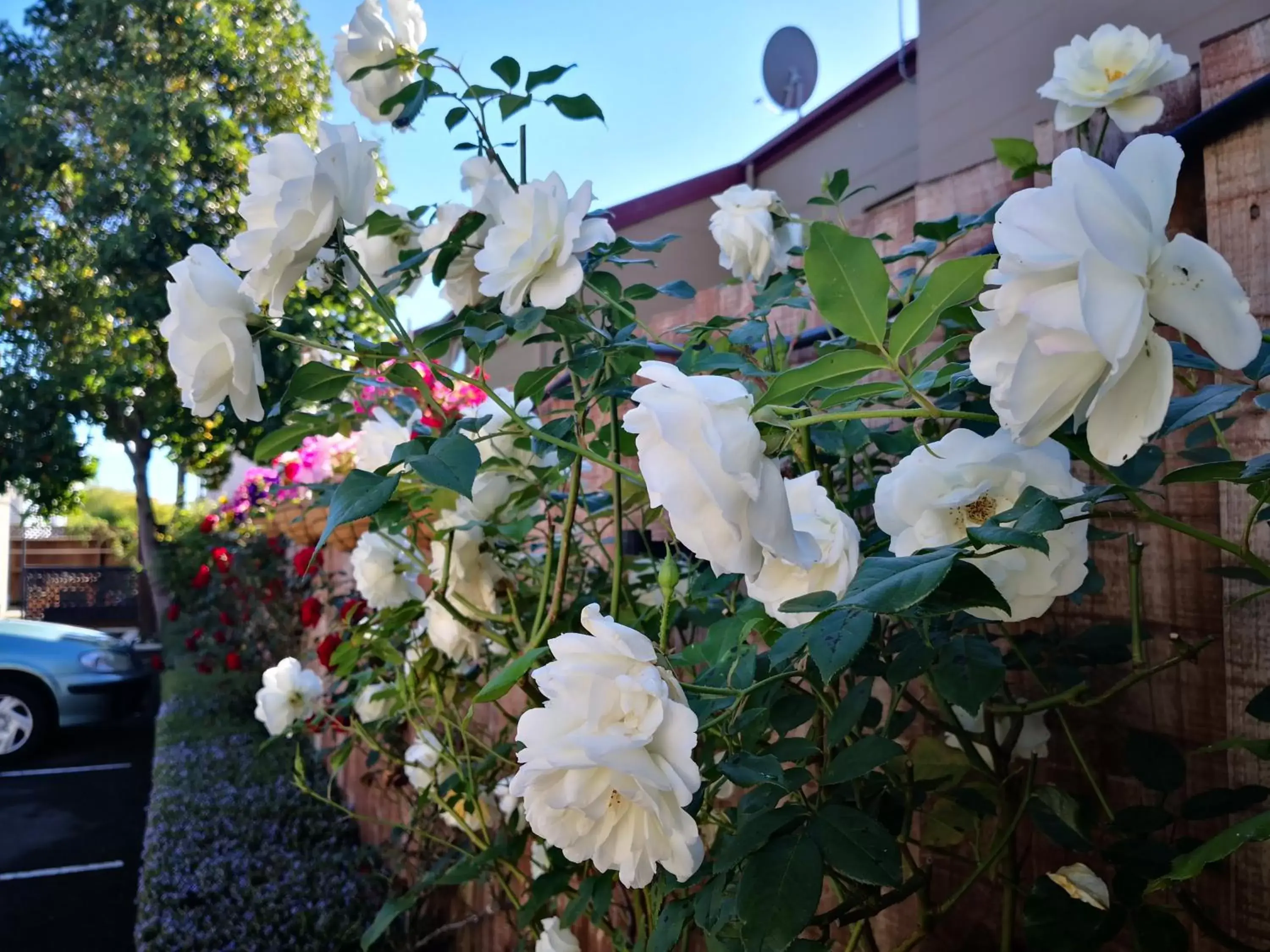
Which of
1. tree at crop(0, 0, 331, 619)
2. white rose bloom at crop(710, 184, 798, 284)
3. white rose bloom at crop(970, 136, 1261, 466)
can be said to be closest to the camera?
white rose bloom at crop(970, 136, 1261, 466)

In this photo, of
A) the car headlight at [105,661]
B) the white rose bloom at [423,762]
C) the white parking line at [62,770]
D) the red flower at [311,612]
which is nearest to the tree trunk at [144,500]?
the car headlight at [105,661]

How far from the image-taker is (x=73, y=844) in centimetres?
362

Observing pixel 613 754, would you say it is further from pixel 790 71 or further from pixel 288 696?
pixel 790 71

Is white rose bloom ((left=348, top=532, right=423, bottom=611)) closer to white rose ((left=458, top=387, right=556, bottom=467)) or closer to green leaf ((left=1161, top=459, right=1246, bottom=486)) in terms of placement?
white rose ((left=458, top=387, right=556, bottom=467))

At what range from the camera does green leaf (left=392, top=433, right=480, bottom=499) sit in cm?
66

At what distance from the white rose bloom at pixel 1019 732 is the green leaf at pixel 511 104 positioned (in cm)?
74

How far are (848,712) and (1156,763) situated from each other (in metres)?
0.33

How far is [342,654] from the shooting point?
1255 millimetres

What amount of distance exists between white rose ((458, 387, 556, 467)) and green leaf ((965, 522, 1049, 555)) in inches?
23.3

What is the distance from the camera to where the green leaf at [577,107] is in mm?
920

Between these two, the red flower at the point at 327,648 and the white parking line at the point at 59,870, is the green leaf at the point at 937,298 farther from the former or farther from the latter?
the white parking line at the point at 59,870

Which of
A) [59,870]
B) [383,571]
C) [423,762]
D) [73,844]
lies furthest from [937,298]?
[73,844]

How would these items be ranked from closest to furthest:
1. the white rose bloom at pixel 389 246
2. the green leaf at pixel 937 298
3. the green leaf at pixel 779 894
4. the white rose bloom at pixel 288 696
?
1. the green leaf at pixel 937 298
2. the green leaf at pixel 779 894
3. the white rose bloom at pixel 389 246
4. the white rose bloom at pixel 288 696

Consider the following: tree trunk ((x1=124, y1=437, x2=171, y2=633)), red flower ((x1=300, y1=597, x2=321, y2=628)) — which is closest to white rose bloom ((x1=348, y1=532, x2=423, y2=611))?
red flower ((x1=300, y1=597, x2=321, y2=628))
